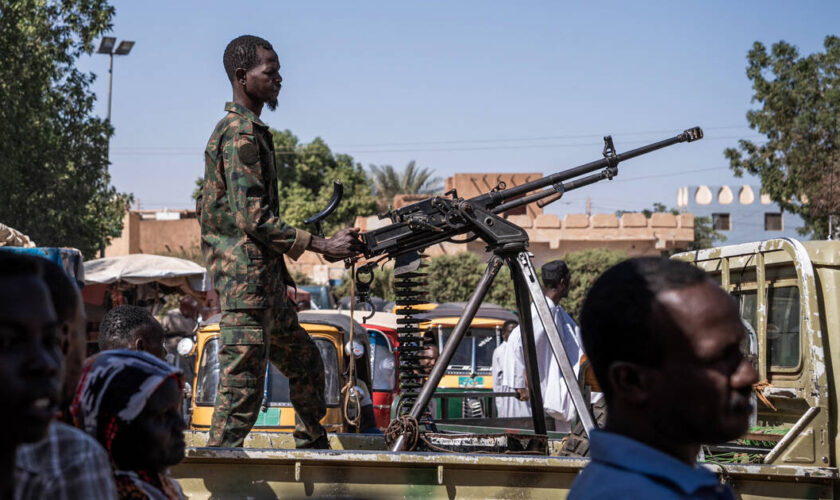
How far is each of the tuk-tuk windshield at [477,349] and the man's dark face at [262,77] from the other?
8.09m

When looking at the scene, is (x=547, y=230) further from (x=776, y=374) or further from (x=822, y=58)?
(x=776, y=374)

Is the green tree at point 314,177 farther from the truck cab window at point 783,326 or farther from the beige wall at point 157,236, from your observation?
the truck cab window at point 783,326

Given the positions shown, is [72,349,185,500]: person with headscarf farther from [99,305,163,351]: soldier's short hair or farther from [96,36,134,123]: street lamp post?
[96,36,134,123]: street lamp post

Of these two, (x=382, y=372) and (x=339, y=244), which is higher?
(x=339, y=244)

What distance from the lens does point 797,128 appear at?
72.0ft

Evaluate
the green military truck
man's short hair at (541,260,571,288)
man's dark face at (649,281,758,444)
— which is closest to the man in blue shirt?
man's dark face at (649,281,758,444)

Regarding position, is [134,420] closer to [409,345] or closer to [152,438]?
[152,438]

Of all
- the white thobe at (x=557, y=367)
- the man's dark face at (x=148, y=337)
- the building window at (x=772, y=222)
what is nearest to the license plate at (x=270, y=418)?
the white thobe at (x=557, y=367)

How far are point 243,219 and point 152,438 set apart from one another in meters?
2.40

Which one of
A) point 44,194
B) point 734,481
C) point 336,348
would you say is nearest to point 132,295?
point 44,194

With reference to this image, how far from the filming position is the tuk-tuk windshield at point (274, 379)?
7746mm

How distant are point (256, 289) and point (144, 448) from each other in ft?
7.85

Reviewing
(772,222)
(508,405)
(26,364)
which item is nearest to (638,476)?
(26,364)

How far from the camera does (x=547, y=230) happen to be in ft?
124
